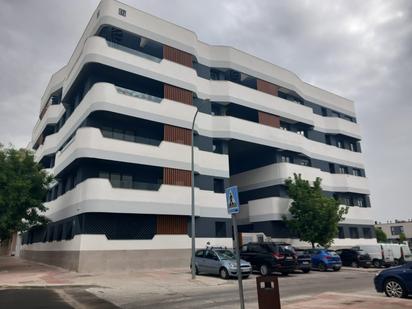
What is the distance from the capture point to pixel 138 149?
2409 centimetres

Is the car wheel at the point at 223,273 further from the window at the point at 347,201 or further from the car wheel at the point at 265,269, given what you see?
the window at the point at 347,201

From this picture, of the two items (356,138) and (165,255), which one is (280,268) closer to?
Answer: (165,255)

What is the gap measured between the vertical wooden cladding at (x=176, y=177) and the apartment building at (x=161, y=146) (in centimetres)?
8

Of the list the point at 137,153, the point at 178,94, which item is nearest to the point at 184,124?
the point at 178,94

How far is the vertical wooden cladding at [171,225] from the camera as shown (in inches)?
956

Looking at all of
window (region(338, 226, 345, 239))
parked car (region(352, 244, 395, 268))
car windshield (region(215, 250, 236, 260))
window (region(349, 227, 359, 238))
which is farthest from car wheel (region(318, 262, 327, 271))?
window (region(349, 227, 359, 238))

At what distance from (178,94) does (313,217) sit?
51.8 feet

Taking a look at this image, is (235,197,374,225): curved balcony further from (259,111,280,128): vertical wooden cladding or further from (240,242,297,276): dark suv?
(240,242,297,276): dark suv

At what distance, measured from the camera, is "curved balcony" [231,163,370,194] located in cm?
3275

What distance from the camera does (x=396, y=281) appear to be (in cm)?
1121

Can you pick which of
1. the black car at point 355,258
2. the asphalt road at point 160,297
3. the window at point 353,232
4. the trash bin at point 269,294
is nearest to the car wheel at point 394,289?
the asphalt road at point 160,297

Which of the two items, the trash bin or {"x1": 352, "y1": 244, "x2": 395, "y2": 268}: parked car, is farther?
{"x1": 352, "y1": 244, "x2": 395, "y2": 268}: parked car

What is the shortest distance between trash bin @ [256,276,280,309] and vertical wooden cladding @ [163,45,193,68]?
2348cm

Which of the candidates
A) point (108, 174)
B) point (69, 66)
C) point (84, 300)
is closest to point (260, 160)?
point (108, 174)
